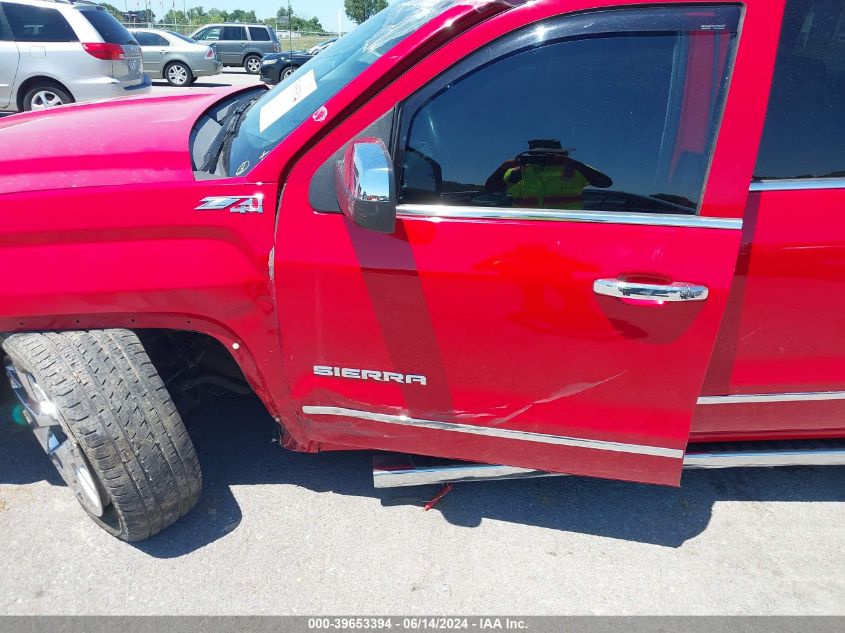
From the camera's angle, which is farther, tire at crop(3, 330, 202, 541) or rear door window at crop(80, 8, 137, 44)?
rear door window at crop(80, 8, 137, 44)

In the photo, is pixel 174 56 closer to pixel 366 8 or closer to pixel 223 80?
pixel 223 80

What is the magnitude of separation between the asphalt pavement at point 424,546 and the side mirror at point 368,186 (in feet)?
4.17

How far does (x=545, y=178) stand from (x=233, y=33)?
22968 millimetres

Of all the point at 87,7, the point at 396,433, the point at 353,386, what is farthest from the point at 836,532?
the point at 87,7

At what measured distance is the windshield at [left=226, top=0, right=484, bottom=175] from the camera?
86.4 inches

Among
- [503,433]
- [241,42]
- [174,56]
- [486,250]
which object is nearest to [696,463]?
[503,433]

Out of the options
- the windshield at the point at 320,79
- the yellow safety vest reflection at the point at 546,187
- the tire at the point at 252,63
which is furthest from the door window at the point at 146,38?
the yellow safety vest reflection at the point at 546,187

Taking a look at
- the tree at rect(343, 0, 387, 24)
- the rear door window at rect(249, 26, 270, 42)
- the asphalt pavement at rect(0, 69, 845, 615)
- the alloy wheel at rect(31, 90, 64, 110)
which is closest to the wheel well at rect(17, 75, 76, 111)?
the alloy wheel at rect(31, 90, 64, 110)

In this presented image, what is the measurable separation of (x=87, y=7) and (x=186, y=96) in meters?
7.80

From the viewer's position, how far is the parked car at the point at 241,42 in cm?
2195

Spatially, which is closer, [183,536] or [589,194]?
[589,194]

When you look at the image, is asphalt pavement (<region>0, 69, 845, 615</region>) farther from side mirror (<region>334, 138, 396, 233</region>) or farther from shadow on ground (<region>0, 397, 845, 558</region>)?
side mirror (<region>334, 138, 396, 233</region>)

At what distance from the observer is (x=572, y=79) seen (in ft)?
6.34

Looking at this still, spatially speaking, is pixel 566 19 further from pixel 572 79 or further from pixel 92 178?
pixel 92 178
